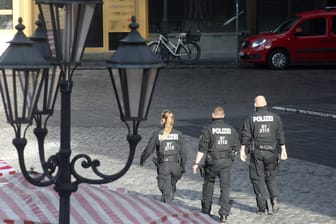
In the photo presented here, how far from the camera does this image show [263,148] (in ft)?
37.2

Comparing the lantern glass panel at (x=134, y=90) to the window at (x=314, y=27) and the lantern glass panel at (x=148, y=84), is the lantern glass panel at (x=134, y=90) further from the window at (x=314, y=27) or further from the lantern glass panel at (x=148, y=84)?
the window at (x=314, y=27)

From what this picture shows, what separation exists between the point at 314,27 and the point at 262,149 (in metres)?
→ 19.4

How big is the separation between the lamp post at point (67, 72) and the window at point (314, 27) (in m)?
24.6

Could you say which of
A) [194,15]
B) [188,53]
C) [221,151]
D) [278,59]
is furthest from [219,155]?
[194,15]

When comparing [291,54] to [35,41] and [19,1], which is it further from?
[35,41]

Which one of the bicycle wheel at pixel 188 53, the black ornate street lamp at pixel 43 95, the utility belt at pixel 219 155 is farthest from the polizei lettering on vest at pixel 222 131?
the bicycle wheel at pixel 188 53

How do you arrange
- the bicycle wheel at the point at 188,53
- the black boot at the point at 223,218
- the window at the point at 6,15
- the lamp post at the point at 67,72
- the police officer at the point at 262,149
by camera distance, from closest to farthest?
the lamp post at the point at 67,72 → the black boot at the point at 223,218 → the police officer at the point at 262,149 → the bicycle wheel at the point at 188,53 → the window at the point at 6,15

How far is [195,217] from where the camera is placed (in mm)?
6582

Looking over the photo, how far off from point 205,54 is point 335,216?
23252 mm

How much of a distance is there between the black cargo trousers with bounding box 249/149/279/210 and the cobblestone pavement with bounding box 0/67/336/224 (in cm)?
25

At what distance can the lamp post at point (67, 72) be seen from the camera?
5469 millimetres

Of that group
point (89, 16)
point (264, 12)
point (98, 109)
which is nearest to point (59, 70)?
point (89, 16)

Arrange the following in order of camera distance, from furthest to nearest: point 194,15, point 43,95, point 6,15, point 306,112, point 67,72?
point 194,15 < point 6,15 < point 306,112 < point 43,95 < point 67,72

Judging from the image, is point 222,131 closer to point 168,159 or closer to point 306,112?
point 168,159
